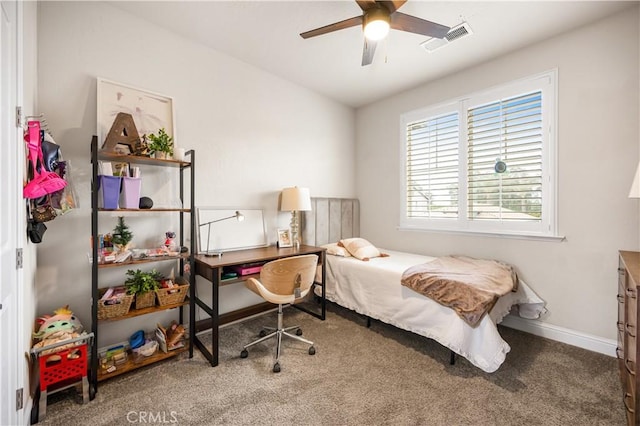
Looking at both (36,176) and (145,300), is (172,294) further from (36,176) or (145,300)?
(36,176)

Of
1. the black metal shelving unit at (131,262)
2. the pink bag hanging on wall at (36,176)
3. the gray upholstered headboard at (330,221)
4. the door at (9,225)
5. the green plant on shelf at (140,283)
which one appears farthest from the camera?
the gray upholstered headboard at (330,221)

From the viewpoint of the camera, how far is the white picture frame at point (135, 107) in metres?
2.10

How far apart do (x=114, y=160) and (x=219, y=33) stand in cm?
142

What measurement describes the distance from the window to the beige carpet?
1.25 metres

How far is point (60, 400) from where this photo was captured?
1726 millimetres

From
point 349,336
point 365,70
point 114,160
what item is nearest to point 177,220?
point 114,160

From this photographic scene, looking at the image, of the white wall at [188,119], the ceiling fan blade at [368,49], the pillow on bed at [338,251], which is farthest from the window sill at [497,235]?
the ceiling fan blade at [368,49]

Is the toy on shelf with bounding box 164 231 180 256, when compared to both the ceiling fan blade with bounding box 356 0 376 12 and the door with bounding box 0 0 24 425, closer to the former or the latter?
the door with bounding box 0 0 24 425

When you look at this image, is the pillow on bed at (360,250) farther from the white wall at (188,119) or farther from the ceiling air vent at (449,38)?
the ceiling air vent at (449,38)

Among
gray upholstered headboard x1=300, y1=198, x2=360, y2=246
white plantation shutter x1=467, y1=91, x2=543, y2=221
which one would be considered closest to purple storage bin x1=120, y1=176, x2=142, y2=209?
gray upholstered headboard x1=300, y1=198, x2=360, y2=246

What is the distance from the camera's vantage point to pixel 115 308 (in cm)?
189

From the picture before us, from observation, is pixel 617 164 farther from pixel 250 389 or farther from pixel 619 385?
pixel 250 389

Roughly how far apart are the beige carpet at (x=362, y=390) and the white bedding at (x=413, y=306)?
21 cm

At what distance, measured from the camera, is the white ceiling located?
212cm
